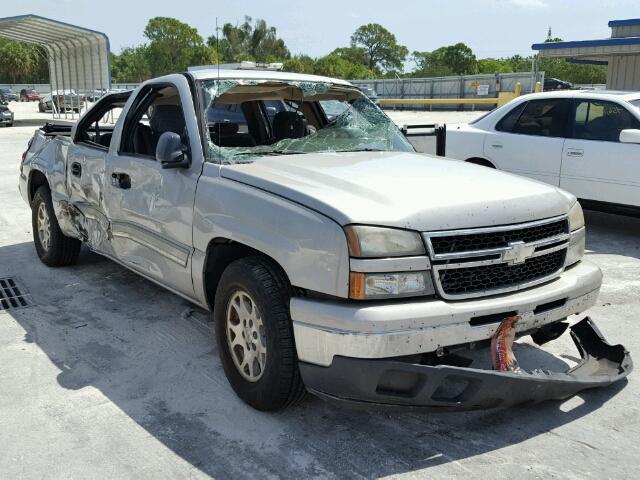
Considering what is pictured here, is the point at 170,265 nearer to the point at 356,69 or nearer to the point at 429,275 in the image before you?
the point at 429,275

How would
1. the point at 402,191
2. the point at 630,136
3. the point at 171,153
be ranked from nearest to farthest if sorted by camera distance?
the point at 402,191
the point at 171,153
the point at 630,136

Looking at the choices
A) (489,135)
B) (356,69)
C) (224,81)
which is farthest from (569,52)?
(356,69)

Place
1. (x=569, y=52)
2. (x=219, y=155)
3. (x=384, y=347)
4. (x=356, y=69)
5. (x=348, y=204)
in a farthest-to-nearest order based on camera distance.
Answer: (x=356, y=69) → (x=569, y=52) → (x=219, y=155) → (x=348, y=204) → (x=384, y=347)

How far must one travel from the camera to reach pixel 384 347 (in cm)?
278

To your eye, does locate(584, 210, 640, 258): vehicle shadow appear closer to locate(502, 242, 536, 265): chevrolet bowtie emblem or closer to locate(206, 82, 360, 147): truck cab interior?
locate(206, 82, 360, 147): truck cab interior

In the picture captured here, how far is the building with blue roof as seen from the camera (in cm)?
1524

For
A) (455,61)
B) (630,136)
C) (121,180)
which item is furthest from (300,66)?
(121,180)

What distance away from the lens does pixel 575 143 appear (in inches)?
290

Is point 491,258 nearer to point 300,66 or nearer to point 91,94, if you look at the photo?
point 91,94

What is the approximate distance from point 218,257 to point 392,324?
1289 millimetres

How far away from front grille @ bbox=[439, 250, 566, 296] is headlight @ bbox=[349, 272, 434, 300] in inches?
3.8

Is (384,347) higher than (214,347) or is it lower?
higher

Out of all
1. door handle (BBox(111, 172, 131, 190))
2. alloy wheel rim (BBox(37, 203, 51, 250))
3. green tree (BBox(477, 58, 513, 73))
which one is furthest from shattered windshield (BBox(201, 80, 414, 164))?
green tree (BBox(477, 58, 513, 73))

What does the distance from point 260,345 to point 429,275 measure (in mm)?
940
